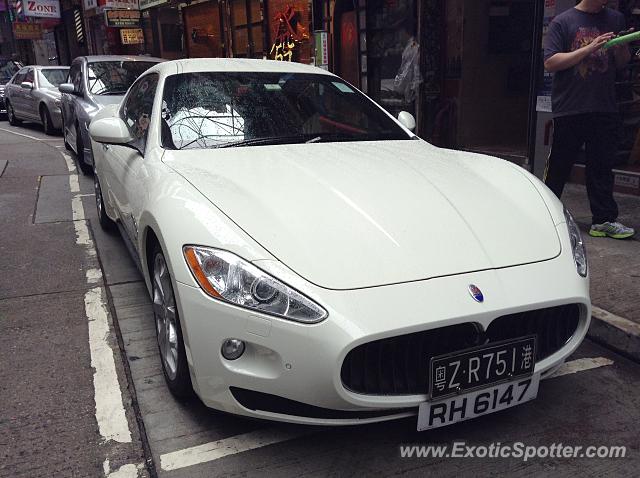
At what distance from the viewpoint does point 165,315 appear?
270 centimetres

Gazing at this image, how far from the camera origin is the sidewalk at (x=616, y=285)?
3.14m

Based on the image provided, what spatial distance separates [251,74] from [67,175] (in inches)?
210

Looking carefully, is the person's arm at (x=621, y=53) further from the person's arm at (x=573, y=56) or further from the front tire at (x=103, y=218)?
the front tire at (x=103, y=218)

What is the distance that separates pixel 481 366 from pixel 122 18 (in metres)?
21.1

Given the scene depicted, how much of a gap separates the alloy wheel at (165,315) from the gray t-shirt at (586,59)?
130 inches

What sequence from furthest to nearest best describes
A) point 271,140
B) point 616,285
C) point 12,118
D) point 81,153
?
point 12,118 → point 81,153 → point 616,285 → point 271,140

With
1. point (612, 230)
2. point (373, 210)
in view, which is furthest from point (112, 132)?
point (612, 230)

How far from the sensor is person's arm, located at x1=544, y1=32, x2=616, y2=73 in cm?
405

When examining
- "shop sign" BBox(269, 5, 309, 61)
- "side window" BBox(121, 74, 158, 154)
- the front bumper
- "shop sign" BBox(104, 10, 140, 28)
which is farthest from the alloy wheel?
"shop sign" BBox(104, 10, 140, 28)

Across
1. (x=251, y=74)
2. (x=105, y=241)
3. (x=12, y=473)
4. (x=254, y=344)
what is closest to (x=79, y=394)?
(x=12, y=473)

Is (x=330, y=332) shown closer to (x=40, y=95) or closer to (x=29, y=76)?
(x=40, y=95)

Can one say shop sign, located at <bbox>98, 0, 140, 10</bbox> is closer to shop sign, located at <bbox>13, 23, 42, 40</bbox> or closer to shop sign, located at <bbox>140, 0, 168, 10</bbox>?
shop sign, located at <bbox>140, 0, 168, 10</bbox>

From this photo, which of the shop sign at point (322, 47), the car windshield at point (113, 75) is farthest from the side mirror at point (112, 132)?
the shop sign at point (322, 47)

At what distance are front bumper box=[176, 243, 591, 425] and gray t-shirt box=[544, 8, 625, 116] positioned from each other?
2.64m
